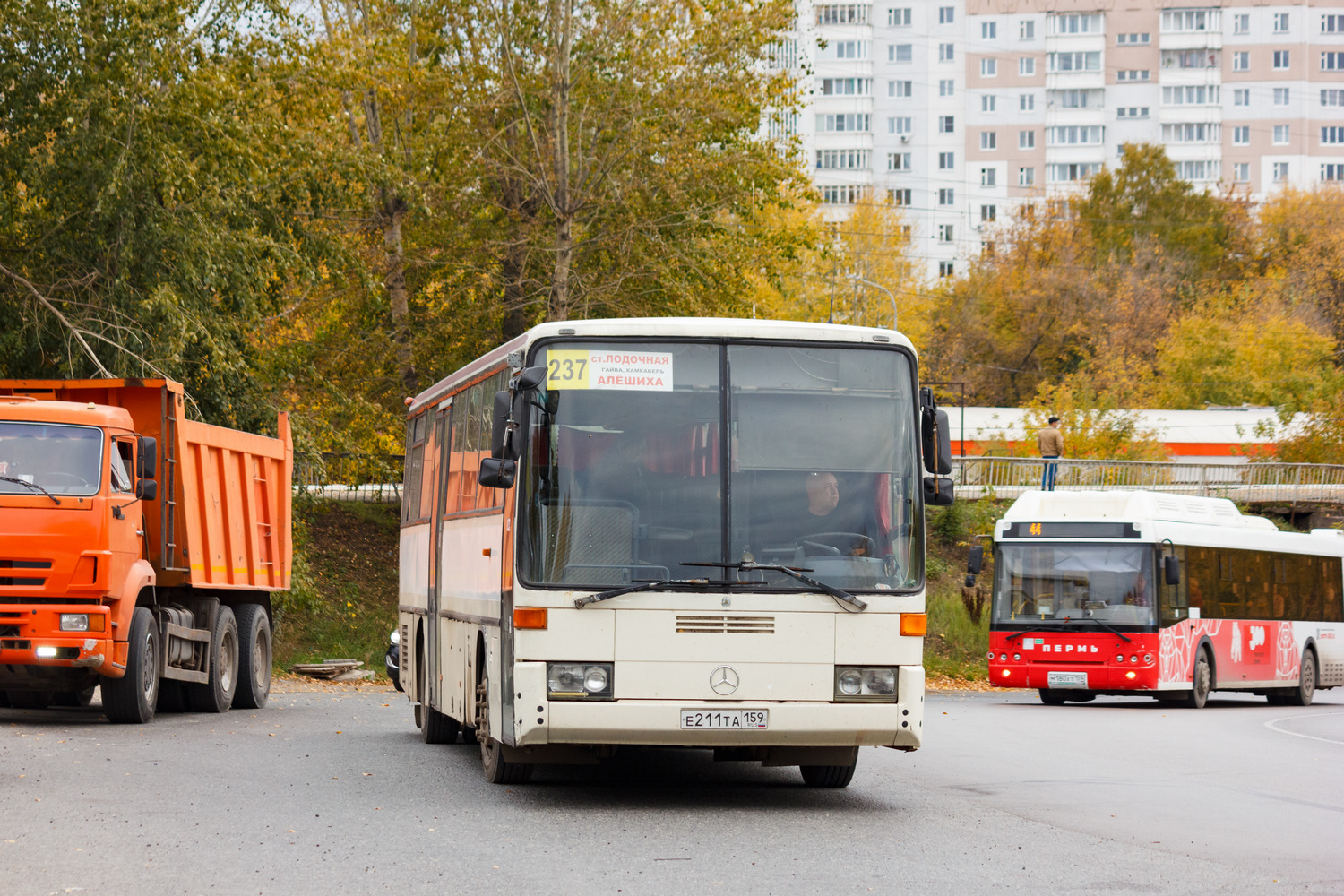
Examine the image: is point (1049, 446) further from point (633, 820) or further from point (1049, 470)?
point (633, 820)

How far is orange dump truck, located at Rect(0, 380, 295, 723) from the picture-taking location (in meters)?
15.0

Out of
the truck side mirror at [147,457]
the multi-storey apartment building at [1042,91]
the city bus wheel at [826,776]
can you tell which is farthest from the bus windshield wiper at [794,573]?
the multi-storey apartment building at [1042,91]

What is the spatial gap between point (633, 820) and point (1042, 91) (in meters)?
105

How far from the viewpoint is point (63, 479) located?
49.7 ft

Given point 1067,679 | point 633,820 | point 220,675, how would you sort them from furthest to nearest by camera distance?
point 1067,679 → point 220,675 → point 633,820

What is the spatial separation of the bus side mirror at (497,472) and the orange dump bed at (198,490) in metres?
7.51

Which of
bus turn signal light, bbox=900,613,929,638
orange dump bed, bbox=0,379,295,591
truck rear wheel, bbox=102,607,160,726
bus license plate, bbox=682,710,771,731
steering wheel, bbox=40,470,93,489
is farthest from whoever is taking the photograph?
orange dump bed, bbox=0,379,295,591

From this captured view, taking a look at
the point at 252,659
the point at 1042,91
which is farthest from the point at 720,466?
the point at 1042,91

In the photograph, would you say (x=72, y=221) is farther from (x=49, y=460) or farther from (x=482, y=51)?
(x=482, y=51)

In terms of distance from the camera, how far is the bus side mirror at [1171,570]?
24000 millimetres

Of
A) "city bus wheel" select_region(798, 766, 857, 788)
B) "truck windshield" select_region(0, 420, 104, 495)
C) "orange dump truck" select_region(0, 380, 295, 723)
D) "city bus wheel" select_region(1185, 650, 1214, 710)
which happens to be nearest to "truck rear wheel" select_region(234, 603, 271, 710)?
"orange dump truck" select_region(0, 380, 295, 723)

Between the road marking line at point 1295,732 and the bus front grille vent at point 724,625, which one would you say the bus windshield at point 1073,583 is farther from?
the bus front grille vent at point 724,625

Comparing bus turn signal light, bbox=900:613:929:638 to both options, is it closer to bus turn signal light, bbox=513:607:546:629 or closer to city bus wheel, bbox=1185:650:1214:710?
bus turn signal light, bbox=513:607:546:629

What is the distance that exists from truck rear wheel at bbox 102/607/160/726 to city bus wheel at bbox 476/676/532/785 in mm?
5413
